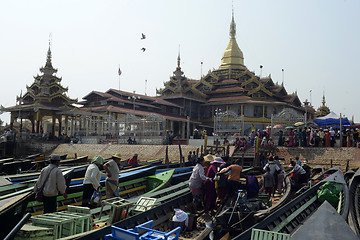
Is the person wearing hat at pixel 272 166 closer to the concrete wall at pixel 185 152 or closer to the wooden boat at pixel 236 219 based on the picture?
the wooden boat at pixel 236 219

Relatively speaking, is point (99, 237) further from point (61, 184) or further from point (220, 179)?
point (220, 179)

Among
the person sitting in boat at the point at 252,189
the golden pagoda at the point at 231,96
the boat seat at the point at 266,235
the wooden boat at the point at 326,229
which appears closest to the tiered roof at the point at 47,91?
the golden pagoda at the point at 231,96

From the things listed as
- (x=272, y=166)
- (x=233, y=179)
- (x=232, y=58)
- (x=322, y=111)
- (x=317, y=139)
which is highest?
(x=232, y=58)

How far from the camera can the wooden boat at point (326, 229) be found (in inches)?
185

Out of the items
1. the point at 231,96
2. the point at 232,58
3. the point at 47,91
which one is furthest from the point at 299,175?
the point at 232,58

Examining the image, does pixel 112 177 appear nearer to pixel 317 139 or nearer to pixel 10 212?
pixel 10 212

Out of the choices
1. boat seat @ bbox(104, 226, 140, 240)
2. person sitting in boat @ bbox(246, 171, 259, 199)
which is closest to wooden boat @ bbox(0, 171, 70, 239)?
boat seat @ bbox(104, 226, 140, 240)

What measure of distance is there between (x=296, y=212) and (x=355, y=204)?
7.82 feet

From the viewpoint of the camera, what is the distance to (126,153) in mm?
27812

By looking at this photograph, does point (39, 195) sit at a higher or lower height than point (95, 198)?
higher

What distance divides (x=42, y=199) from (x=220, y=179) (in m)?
4.46

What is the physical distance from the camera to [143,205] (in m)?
8.02

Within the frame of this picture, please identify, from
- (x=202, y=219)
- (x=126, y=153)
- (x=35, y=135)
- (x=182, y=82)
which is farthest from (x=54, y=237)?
(x=182, y=82)

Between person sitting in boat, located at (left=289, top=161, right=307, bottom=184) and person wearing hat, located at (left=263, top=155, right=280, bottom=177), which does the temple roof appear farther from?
person wearing hat, located at (left=263, top=155, right=280, bottom=177)
